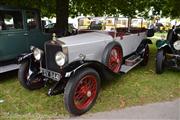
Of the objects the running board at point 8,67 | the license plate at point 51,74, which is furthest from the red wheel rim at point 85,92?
the running board at point 8,67

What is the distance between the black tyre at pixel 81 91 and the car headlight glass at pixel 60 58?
434 millimetres

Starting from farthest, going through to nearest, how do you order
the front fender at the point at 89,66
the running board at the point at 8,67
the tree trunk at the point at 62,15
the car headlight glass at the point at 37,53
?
the tree trunk at the point at 62,15
the running board at the point at 8,67
the car headlight glass at the point at 37,53
the front fender at the point at 89,66

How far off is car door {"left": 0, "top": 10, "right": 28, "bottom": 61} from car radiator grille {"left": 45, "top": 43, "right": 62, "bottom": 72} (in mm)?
1691

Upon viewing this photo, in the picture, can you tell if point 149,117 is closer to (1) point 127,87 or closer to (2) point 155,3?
(1) point 127,87

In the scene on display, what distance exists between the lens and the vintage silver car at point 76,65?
15.4 ft

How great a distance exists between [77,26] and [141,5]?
4.70 metres

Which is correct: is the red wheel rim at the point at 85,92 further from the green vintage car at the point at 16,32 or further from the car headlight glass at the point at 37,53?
the green vintage car at the point at 16,32

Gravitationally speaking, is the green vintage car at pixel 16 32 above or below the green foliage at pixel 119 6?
below

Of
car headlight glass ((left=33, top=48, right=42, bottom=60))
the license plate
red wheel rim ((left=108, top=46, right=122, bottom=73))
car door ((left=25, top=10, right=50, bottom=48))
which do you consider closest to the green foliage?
car door ((left=25, top=10, right=50, bottom=48))

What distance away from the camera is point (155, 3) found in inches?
419

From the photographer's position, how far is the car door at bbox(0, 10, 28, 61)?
6457mm

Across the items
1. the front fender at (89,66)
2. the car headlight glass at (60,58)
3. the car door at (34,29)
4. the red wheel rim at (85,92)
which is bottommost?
the red wheel rim at (85,92)

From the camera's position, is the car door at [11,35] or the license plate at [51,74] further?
the car door at [11,35]

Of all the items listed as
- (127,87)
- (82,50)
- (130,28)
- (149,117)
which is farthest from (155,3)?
(149,117)
